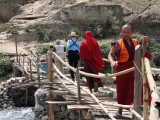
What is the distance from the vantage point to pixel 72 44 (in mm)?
7641

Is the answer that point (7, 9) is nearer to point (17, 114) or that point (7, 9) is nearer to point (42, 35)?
point (42, 35)

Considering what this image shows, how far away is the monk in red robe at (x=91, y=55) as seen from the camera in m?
5.75

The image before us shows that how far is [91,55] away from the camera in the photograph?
5.80 m

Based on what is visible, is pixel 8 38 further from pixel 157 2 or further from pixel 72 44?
pixel 72 44

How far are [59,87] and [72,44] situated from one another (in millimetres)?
1121

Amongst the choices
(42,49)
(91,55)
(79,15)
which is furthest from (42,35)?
(91,55)

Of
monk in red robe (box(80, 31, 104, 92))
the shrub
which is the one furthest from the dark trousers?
the shrub

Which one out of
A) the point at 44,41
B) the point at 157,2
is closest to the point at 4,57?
the point at 44,41

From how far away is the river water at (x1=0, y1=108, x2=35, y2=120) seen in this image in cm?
1115

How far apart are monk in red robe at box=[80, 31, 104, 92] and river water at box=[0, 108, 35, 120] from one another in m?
5.70

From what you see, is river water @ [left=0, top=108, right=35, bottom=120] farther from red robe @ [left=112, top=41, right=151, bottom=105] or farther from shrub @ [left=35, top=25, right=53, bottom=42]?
shrub @ [left=35, top=25, right=53, bottom=42]

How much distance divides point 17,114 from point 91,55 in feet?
21.9

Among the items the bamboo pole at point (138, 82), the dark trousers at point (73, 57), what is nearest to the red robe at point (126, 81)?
the bamboo pole at point (138, 82)

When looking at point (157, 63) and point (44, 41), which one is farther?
point (44, 41)
